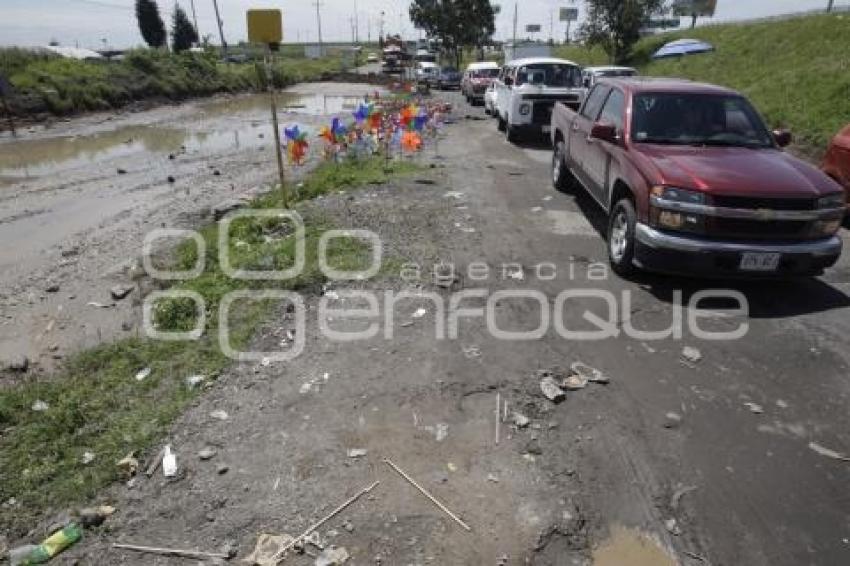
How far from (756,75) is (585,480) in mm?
21500

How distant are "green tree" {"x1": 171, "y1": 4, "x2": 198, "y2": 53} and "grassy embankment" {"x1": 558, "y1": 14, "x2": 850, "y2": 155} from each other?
192ft

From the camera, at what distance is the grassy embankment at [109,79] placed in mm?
26117

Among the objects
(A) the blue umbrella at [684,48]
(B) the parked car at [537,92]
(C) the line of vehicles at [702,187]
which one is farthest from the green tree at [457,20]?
(C) the line of vehicles at [702,187]

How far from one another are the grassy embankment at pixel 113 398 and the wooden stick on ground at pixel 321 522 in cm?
131

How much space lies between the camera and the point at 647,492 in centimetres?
325

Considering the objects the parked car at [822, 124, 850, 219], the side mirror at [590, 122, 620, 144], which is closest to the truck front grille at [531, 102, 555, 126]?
the parked car at [822, 124, 850, 219]

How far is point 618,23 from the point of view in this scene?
105ft

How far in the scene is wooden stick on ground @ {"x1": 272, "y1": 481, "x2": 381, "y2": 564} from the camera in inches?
112

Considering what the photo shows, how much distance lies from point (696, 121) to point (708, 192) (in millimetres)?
1605

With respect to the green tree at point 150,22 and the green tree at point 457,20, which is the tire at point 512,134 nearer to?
the green tree at point 457,20

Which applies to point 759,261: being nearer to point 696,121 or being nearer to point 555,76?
point 696,121

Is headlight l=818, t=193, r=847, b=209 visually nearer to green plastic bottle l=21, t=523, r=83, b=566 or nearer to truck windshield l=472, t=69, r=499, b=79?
green plastic bottle l=21, t=523, r=83, b=566

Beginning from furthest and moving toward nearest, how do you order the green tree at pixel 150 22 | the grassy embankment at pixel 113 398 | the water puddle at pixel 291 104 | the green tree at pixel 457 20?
1. the green tree at pixel 150 22
2. the green tree at pixel 457 20
3. the water puddle at pixel 291 104
4. the grassy embankment at pixel 113 398

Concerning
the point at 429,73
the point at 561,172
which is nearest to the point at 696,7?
the point at 429,73
